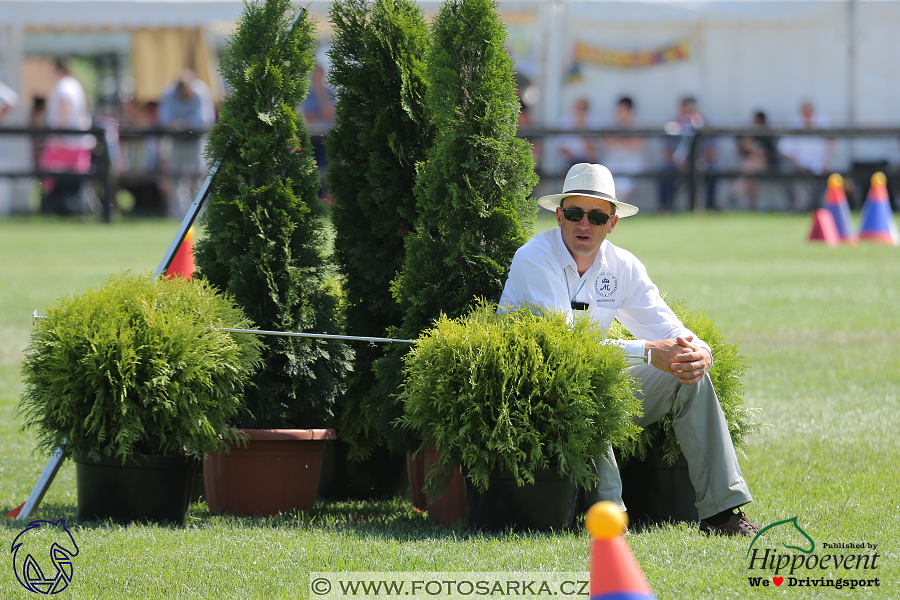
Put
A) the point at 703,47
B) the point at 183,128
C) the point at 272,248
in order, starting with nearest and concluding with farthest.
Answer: the point at 272,248
the point at 183,128
the point at 703,47

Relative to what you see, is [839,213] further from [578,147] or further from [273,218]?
[273,218]

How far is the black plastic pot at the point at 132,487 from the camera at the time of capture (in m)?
5.14

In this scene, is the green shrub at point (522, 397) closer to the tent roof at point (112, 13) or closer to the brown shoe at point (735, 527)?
the brown shoe at point (735, 527)

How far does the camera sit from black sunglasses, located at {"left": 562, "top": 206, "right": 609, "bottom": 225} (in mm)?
5156

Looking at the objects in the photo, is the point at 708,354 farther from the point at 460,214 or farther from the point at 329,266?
the point at 329,266

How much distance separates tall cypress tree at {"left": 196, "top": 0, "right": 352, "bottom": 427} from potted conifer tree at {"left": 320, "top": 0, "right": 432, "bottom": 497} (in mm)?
157

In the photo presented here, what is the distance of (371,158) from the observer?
561cm

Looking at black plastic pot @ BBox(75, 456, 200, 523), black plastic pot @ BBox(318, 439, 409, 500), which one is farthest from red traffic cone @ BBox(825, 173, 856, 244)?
black plastic pot @ BBox(75, 456, 200, 523)

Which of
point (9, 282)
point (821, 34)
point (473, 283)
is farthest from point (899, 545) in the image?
point (821, 34)

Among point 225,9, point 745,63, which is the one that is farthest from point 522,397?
point 745,63

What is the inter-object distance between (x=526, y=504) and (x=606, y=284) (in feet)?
3.66

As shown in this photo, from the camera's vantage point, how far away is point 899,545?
4.65 metres

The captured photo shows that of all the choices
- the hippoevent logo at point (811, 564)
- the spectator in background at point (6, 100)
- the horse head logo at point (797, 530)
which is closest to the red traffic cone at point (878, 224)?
the horse head logo at point (797, 530)

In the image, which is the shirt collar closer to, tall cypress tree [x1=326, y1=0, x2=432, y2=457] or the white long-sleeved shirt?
the white long-sleeved shirt
